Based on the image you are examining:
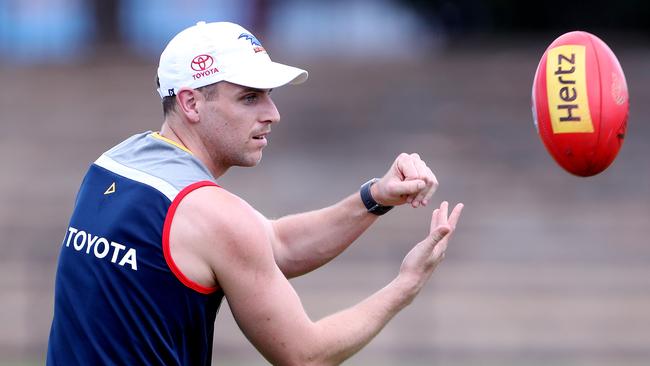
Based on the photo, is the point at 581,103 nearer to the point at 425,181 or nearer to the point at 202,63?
the point at 425,181

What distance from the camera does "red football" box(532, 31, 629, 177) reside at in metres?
4.18

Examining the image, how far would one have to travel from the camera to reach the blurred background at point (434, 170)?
10828 millimetres

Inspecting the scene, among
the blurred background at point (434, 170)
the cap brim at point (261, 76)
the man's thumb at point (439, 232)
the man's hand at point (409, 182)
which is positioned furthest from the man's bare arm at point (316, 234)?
the blurred background at point (434, 170)

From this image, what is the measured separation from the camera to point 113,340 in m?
3.60

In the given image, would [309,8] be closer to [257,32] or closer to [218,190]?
[257,32]

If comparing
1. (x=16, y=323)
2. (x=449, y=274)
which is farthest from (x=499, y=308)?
(x=16, y=323)

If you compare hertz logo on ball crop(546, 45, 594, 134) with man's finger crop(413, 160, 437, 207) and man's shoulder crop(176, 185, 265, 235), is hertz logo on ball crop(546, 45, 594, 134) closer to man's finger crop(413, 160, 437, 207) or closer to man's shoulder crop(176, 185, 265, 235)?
man's finger crop(413, 160, 437, 207)

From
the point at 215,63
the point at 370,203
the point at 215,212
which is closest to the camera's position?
the point at 215,212

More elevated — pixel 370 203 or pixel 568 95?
pixel 568 95

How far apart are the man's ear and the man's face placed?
2 cm

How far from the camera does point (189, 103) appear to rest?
3.79 meters

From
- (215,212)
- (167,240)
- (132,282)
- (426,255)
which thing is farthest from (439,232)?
(132,282)

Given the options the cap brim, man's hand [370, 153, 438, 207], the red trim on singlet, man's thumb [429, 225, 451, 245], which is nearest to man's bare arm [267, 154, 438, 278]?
man's hand [370, 153, 438, 207]

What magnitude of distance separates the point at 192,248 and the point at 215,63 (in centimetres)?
64
